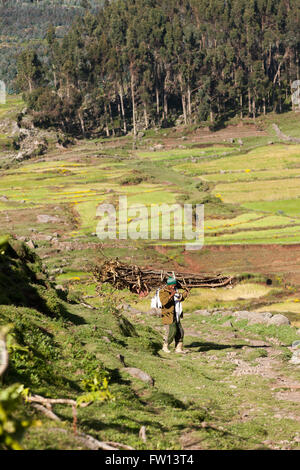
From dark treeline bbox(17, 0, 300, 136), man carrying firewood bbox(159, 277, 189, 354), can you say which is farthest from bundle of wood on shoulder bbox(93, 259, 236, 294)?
dark treeline bbox(17, 0, 300, 136)

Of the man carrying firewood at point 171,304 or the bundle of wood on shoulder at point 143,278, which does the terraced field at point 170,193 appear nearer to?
the bundle of wood on shoulder at point 143,278

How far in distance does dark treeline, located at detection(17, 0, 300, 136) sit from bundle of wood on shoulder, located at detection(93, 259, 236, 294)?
324 feet

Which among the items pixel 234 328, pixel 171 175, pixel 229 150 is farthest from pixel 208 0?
pixel 234 328

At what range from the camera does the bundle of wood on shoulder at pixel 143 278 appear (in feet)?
52.5

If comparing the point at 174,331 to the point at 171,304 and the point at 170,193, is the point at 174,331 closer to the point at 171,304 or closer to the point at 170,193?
the point at 171,304

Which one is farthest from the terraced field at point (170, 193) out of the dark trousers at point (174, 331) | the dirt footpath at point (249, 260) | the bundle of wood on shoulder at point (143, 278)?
the dark trousers at point (174, 331)

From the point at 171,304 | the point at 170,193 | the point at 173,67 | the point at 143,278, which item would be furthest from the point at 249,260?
the point at 173,67

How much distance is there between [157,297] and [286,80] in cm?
11567

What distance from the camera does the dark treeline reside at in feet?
371

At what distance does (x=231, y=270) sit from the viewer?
31516 millimetres

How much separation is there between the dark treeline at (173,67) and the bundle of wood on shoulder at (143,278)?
324 ft

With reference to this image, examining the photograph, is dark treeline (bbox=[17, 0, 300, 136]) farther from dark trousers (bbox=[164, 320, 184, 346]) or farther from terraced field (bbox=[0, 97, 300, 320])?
dark trousers (bbox=[164, 320, 184, 346])

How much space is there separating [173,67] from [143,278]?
4404 inches

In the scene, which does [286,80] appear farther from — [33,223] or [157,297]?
[157,297]
